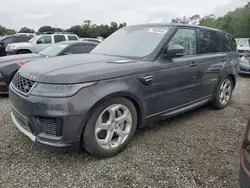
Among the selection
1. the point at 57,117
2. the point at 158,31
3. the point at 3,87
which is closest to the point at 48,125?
the point at 57,117

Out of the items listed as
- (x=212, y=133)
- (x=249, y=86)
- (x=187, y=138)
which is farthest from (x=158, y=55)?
(x=249, y=86)

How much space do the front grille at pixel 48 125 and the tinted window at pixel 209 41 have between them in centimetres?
272

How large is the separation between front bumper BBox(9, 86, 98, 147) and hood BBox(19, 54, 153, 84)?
189 millimetres

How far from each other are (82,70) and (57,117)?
570 mm

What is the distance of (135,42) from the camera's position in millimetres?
3262

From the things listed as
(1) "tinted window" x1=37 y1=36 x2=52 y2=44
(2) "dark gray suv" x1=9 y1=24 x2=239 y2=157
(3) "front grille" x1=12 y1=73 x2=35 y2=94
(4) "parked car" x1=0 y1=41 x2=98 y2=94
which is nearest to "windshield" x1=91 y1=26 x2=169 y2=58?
(2) "dark gray suv" x1=9 y1=24 x2=239 y2=157

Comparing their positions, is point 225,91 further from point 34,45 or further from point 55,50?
point 34,45

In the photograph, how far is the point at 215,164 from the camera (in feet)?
8.29

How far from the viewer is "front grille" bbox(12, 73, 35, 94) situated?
2369 mm

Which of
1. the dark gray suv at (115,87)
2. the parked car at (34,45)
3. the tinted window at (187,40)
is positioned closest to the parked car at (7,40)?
the parked car at (34,45)

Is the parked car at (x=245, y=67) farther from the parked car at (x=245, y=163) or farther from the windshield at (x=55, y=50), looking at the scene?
the parked car at (x=245, y=163)

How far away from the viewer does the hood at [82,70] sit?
225cm

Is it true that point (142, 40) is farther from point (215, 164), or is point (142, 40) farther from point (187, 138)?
point (215, 164)

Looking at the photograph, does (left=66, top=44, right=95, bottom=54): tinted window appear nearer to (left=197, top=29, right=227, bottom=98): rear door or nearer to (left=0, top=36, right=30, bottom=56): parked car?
(left=197, top=29, right=227, bottom=98): rear door
